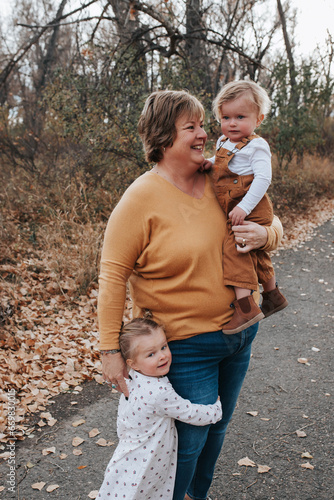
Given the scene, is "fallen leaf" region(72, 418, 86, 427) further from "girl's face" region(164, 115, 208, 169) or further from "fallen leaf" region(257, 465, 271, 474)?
"girl's face" region(164, 115, 208, 169)

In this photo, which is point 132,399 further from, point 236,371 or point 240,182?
point 240,182

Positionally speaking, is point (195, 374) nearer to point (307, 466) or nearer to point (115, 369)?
point (115, 369)

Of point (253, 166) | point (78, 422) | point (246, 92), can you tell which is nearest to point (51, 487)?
point (78, 422)

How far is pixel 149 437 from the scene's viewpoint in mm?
1761

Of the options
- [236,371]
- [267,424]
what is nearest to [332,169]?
[267,424]

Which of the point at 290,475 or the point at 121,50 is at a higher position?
the point at 121,50

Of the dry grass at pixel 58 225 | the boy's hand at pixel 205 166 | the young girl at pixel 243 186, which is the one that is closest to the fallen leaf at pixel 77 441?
the young girl at pixel 243 186

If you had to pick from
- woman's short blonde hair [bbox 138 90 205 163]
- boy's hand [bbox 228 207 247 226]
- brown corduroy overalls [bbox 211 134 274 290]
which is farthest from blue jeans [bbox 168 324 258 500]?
woman's short blonde hair [bbox 138 90 205 163]

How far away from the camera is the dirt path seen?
8.80 feet

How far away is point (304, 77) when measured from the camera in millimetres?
12688

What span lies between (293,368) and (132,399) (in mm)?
2898

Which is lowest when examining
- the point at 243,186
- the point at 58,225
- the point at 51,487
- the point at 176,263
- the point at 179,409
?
the point at 51,487

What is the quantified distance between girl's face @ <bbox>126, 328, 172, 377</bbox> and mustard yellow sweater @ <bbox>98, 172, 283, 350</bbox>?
67 millimetres

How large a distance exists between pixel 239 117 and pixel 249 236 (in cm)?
72
